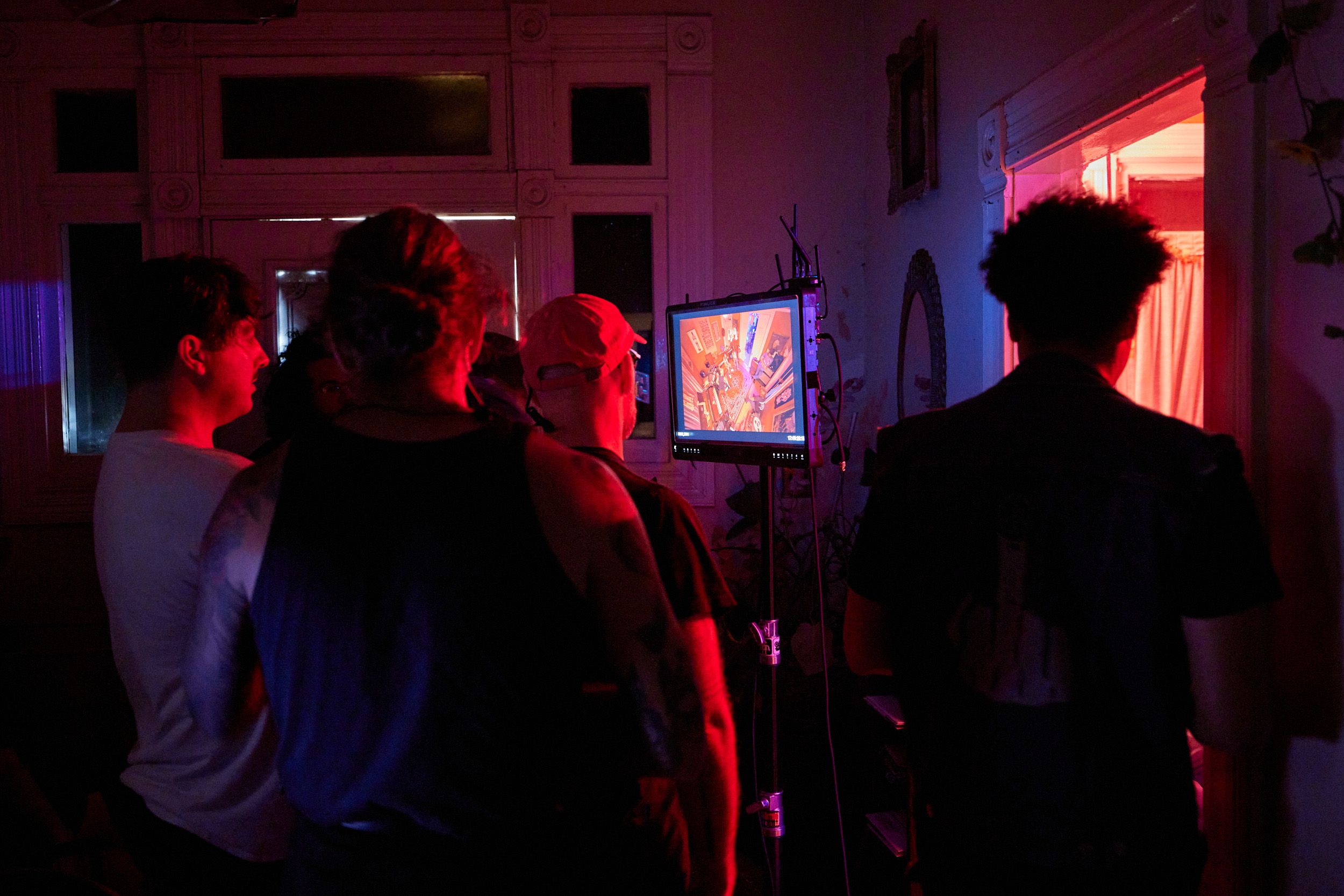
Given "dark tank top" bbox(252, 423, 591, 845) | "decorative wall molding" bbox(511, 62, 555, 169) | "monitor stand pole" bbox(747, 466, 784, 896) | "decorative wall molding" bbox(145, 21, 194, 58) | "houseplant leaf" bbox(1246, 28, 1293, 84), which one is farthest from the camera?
"decorative wall molding" bbox(511, 62, 555, 169)

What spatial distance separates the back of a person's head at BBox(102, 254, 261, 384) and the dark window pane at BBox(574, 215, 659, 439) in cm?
262

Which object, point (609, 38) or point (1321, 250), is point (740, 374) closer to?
point (1321, 250)

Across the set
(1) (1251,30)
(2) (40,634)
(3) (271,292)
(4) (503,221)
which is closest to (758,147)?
(4) (503,221)

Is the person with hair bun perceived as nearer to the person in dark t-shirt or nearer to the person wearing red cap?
the person wearing red cap

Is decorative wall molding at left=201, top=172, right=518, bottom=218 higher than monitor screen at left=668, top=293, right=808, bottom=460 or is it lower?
higher

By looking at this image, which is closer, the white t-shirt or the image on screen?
the white t-shirt

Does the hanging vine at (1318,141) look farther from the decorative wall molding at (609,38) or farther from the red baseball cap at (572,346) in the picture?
the decorative wall molding at (609,38)

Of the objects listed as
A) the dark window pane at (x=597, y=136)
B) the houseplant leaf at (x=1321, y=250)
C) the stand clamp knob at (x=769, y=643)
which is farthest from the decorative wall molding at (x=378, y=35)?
the houseplant leaf at (x=1321, y=250)

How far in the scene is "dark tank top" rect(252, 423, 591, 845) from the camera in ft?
2.96

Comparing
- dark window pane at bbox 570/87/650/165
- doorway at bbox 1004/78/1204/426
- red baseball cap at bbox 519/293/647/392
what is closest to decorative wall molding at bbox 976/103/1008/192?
doorway at bbox 1004/78/1204/426

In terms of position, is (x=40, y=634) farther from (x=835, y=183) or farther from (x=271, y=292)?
(x=835, y=183)

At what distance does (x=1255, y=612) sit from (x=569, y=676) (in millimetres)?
834

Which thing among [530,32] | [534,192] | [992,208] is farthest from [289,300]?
[992,208]

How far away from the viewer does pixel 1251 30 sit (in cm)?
150
